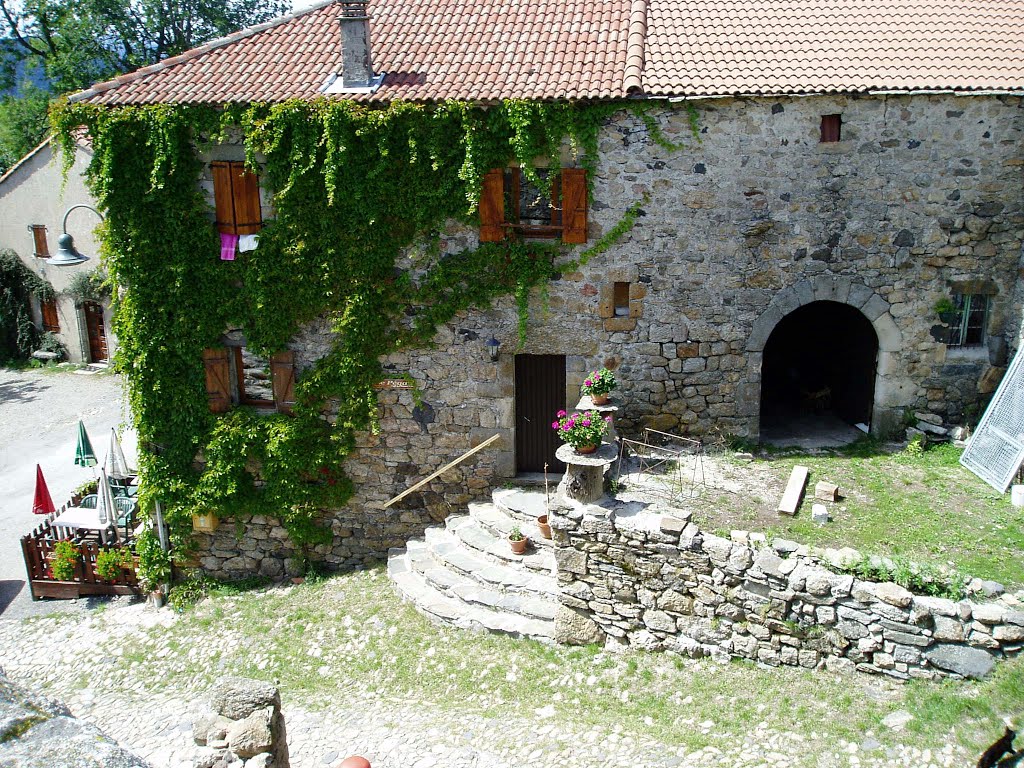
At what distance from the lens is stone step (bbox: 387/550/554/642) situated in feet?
36.2

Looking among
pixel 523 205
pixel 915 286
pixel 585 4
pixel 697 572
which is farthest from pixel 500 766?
pixel 585 4

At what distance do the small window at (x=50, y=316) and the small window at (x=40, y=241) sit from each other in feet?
4.84

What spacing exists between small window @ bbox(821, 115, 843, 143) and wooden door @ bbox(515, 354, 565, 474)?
4.83m

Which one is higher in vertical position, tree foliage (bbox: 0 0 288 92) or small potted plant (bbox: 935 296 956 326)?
tree foliage (bbox: 0 0 288 92)

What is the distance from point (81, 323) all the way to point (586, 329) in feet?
64.3

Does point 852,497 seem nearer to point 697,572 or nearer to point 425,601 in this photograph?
point 697,572

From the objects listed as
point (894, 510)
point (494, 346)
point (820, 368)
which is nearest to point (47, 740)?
point (894, 510)

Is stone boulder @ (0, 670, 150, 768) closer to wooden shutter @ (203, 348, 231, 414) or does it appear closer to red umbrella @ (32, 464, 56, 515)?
wooden shutter @ (203, 348, 231, 414)

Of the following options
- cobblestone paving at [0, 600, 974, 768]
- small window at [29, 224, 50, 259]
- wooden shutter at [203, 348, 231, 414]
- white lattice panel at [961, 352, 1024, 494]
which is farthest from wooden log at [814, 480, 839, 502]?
small window at [29, 224, 50, 259]

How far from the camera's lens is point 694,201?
12.4m

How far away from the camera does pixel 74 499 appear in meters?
15.6

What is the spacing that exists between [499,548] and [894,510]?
510 cm

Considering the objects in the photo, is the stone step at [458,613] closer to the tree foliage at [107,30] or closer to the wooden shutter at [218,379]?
the wooden shutter at [218,379]

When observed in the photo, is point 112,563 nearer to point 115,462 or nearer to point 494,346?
point 115,462
